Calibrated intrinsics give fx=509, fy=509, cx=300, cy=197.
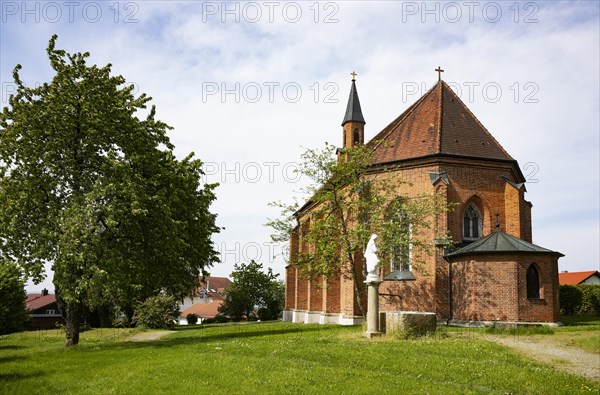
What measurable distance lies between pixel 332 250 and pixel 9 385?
562 inches

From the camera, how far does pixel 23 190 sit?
57.8ft

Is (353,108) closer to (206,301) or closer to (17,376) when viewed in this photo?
(17,376)

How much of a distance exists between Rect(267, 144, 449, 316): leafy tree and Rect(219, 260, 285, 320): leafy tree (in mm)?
25258

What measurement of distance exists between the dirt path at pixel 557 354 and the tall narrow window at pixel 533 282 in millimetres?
5053

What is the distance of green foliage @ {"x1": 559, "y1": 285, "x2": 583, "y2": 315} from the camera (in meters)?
33.2

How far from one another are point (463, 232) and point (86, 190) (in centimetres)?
1765

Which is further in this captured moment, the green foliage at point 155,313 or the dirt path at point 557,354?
the green foliage at point 155,313

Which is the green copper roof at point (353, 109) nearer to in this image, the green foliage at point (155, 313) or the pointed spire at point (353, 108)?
the pointed spire at point (353, 108)

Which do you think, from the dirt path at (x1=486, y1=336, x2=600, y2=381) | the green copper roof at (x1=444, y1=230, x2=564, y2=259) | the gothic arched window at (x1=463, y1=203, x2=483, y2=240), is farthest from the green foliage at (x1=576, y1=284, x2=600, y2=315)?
the dirt path at (x1=486, y1=336, x2=600, y2=381)

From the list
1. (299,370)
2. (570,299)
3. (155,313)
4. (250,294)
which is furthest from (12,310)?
(570,299)

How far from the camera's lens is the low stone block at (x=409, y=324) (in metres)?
16.2

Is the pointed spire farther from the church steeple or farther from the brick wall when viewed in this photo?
the brick wall

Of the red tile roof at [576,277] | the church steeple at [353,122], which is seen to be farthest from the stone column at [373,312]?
the red tile roof at [576,277]

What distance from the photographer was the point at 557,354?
13484mm
